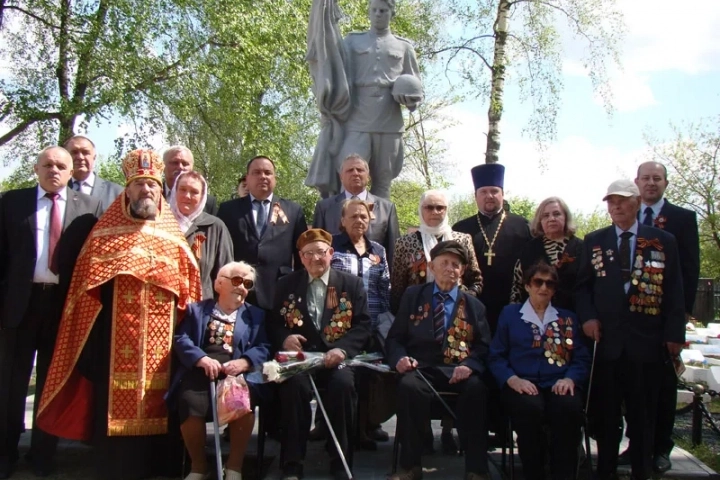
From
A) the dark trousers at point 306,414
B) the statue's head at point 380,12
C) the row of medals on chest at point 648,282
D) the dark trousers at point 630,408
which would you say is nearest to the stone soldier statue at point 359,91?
the statue's head at point 380,12

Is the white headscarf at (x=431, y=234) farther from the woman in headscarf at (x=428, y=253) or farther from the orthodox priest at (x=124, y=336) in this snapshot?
the orthodox priest at (x=124, y=336)

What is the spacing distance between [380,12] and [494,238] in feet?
7.44

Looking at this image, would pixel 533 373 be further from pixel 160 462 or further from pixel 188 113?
pixel 188 113

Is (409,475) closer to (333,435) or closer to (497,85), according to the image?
(333,435)

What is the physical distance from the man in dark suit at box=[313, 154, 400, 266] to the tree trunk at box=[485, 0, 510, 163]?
9.38 meters

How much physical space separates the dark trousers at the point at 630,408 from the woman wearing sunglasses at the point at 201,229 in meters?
2.65

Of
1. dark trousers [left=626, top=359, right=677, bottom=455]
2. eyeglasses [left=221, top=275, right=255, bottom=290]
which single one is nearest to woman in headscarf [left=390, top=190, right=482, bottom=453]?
eyeglasses [left=221, top=275, right=255, bottom=290]

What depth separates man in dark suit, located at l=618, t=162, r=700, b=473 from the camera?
15.7 feet

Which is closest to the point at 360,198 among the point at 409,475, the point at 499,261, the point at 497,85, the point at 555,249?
the point at 499,261

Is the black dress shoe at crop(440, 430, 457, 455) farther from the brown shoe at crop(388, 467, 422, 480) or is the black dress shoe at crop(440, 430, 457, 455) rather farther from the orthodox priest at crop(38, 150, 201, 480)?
the orthodox priest at crop(38, 150, 201, 480)

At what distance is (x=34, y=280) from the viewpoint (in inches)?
186

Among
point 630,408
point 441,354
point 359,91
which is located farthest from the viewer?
point 359,91

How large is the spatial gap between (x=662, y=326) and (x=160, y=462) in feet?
11.0

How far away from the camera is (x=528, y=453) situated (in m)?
4.28
